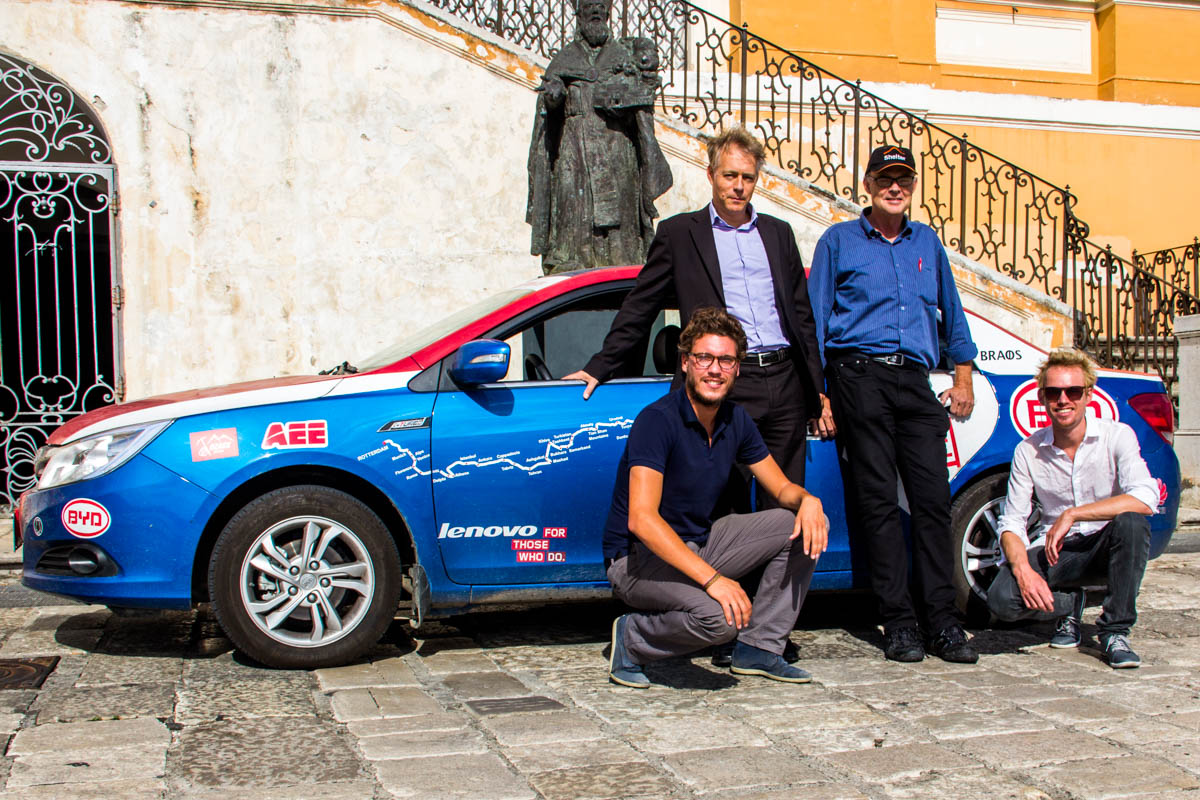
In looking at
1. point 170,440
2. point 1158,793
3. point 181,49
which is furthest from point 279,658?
point 181,49

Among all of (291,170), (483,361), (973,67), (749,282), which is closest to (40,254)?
(291,170)

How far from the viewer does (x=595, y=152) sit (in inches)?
281

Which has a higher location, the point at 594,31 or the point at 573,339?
the point at 594,31

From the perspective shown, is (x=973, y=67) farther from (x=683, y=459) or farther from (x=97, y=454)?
(x=97, y=454)

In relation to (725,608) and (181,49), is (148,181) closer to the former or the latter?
(181,49)

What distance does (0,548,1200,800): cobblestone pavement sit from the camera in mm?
3211

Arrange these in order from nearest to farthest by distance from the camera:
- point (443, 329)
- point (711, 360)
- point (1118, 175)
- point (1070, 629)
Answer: point (711, 360), point (1070, 629), point (443, 329), point (1118, 175)

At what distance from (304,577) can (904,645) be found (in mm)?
2316

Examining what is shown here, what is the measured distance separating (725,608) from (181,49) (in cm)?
839

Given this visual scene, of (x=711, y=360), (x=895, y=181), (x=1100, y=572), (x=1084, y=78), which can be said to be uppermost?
(x=1084, y=78)

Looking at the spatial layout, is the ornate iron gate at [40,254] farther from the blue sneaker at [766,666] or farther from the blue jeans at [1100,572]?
the blue jeans at [1100,572]

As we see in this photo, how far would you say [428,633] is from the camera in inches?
211

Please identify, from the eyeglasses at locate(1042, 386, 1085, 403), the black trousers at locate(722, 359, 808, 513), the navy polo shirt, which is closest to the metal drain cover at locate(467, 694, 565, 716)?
the navy polo shirt

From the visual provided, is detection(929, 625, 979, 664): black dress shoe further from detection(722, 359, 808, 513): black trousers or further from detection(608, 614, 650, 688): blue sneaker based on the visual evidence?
detection(608, 614, 650, 688): blue sneaker
